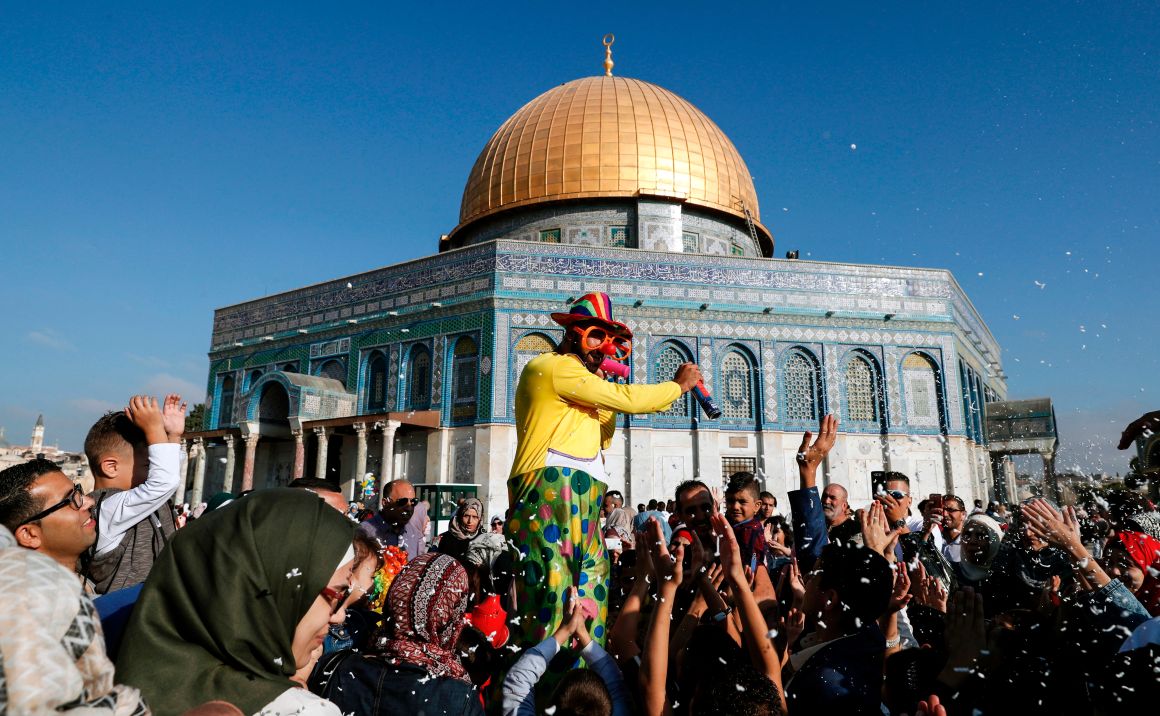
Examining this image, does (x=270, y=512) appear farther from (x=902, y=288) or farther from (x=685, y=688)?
(x=902, y=288)

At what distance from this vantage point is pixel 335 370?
23.4 meters

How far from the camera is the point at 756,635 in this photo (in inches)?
91.4

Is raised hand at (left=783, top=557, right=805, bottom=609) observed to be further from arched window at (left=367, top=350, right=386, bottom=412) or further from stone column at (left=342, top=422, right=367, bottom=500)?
arched window at (left=367, top=350, right=386, bottom=412)

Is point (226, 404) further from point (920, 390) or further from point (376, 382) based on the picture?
point (920, 390)

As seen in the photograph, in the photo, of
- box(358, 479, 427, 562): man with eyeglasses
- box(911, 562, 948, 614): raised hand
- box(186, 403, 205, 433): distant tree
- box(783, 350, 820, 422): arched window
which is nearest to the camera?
box(911, 562, 948, 614): raised hand

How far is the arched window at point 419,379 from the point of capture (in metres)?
21.4

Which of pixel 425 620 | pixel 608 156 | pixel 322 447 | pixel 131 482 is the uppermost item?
pixel 608 156

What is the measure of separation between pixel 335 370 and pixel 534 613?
2186 centimetres

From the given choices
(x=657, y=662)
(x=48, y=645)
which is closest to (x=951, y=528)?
(x=657, y=662)

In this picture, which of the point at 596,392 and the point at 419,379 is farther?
the point at 419,379

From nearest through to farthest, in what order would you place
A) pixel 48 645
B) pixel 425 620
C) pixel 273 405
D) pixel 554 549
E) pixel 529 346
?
pixel 48 645 < pixel 425 620 < pixel 554 549 < pixel 529 346 < pixel 273 405

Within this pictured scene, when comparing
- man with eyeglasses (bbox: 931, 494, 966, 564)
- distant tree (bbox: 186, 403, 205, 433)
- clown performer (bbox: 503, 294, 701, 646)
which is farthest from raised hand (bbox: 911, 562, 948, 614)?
distant tree (bbox: 186, 403, 205, 433)

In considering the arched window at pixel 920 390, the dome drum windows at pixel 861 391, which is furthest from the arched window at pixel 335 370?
the arched window at pixel 920 390

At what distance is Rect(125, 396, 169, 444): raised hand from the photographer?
8.99 ft
